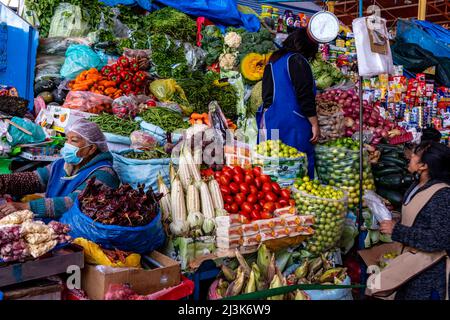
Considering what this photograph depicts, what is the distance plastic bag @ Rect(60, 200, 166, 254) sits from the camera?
93.0 inches

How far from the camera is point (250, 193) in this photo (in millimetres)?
3469

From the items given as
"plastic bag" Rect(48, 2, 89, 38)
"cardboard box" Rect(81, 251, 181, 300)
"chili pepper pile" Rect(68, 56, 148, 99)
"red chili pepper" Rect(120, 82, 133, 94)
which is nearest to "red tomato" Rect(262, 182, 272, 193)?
"cardboard box" Rect(81, 251, 181, 300)

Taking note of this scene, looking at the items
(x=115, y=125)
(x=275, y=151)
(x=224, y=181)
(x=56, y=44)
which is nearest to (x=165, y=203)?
(x=224, y=181)

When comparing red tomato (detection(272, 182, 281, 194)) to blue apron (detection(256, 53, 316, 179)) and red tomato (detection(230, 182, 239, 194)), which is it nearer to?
red tomato (detection(230, 182, 239, 194))

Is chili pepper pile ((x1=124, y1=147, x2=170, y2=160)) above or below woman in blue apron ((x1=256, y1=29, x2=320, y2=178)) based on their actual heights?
below

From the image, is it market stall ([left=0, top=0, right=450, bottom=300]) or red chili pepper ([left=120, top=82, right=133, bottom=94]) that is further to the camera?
red chili pepper ([left=120, top=82, right=133, bottom=94])

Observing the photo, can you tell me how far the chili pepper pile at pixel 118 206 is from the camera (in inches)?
94.5

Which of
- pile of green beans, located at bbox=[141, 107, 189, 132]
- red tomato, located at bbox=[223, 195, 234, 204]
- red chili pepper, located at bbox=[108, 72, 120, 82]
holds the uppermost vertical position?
red chili pepper, located at bbox=[108, 72, 120, 82]

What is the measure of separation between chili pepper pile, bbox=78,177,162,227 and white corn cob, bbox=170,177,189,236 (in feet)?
1.34

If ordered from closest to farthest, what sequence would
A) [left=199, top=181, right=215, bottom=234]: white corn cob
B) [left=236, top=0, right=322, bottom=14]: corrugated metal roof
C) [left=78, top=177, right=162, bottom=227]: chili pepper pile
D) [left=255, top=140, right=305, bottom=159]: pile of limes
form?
[left=78, top=177, right=162, bottom=227]: chili pepper pile < [left=199, top=181, right=215, bottom=234]: white corn cob < [left=255, top=140, right=305, bottom=159]: pile of limes < [left=236, top=0, right=322, bottom=14]: corrugated metal roof

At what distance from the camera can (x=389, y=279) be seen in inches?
114

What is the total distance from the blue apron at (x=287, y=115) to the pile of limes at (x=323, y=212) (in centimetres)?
81
